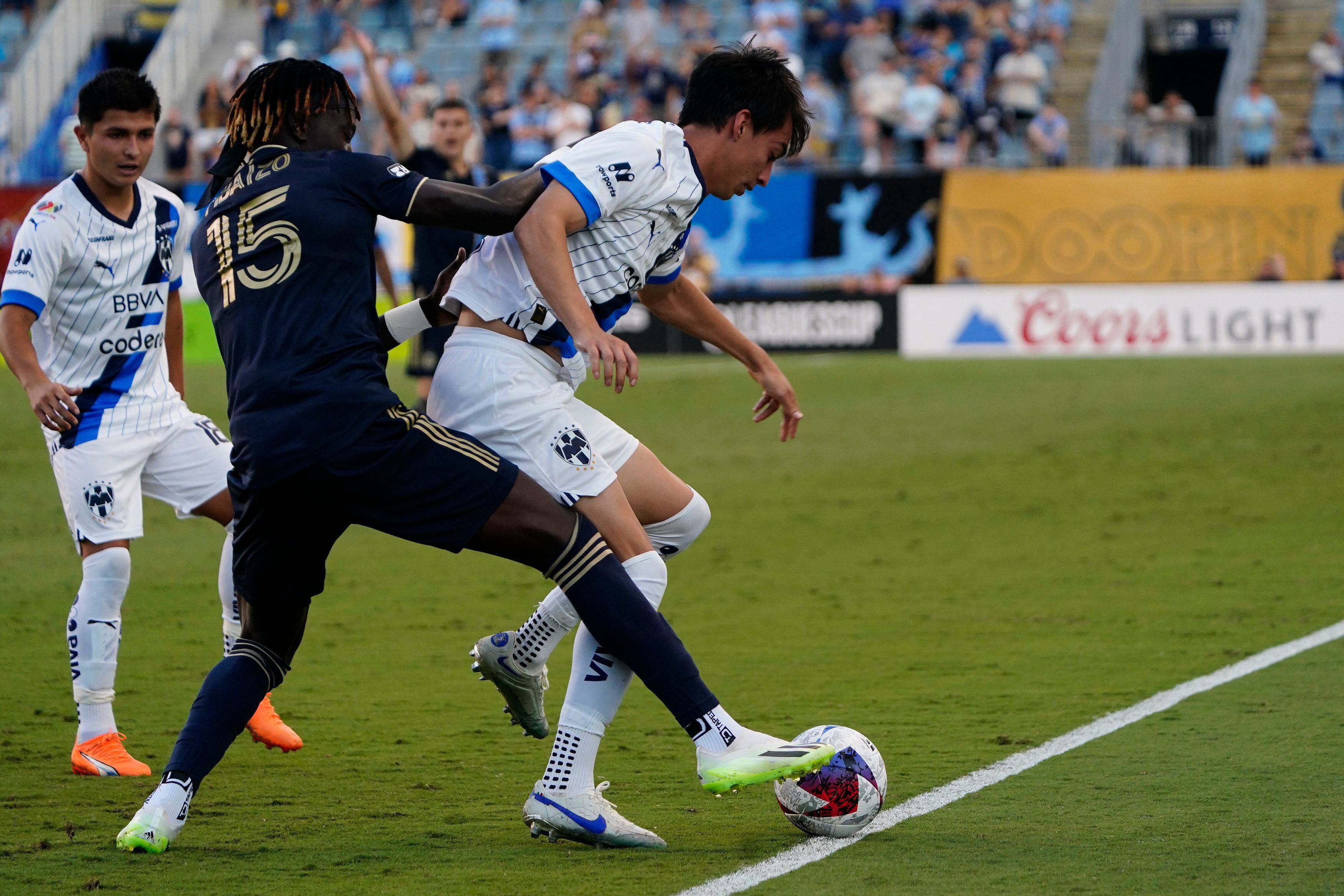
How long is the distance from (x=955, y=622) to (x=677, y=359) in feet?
47.9

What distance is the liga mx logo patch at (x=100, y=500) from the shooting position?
5641 mm

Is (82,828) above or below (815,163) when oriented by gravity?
above

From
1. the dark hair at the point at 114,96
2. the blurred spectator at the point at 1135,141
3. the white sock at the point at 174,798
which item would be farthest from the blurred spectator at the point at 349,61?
the white sock at the point at 174,798

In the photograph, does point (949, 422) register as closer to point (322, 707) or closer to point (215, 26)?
point (322, 707)

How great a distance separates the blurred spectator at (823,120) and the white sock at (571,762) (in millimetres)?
21040

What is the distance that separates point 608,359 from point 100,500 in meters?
2.34

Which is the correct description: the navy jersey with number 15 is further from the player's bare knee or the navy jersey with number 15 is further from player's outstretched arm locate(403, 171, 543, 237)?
the player's bare knee

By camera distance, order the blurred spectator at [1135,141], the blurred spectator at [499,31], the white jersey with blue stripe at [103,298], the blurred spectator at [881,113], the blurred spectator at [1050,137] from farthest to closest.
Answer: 1. the blurred spectator at [499,31]
2. the blurred spectator at [881,113]
3. the blurred spectator at [1050,137]
4. the blurred spectator at [1135,141]
5. the white jersey with blue stripe at [103,298]

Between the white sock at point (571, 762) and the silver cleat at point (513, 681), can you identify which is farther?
the silver cleat at point (513, 681)

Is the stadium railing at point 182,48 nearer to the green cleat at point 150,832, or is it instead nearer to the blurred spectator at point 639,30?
the blurred spectator at point 639,30

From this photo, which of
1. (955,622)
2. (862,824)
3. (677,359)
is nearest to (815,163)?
(677,359)

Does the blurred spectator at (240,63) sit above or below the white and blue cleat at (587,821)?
below

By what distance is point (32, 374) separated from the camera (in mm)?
5352

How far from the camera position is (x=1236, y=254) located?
2280cm
